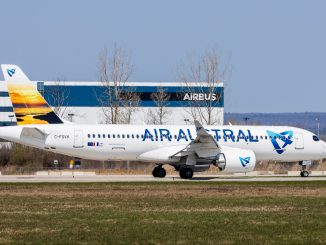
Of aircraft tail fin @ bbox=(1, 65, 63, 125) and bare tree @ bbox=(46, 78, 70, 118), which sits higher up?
bare tree @ bbox=(46, 78, 70, 118)

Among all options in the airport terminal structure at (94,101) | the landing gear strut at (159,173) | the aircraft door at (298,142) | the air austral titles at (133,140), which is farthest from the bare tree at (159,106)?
the air austral titles at (133,140)

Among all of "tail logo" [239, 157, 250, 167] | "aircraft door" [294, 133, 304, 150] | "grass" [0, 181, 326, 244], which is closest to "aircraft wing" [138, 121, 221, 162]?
"tail logo" [239, 157, 250, 167]

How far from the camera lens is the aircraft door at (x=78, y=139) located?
45559 mm

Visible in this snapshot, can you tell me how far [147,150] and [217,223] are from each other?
2575cm

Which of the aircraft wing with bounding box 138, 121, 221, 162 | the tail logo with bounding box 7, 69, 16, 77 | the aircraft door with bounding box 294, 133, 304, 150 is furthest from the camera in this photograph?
the aircraft door with bounding box 294, 133, 304, 150

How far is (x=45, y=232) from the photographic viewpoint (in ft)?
64.6

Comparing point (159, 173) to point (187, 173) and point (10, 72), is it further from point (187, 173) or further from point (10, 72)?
point (10, 72)

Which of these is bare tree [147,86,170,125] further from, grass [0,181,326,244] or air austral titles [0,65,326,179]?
grass [0,181,326,244]

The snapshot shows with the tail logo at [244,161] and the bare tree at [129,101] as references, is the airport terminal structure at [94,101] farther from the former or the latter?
the tail logo at [244,161]

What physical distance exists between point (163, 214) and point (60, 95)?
3124 inches

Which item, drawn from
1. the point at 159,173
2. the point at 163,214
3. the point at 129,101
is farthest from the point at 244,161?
the point at 129,101

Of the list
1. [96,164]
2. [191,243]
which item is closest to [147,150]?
[96,164]

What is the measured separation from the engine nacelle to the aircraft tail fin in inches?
389

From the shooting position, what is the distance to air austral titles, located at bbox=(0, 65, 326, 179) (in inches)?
1783
